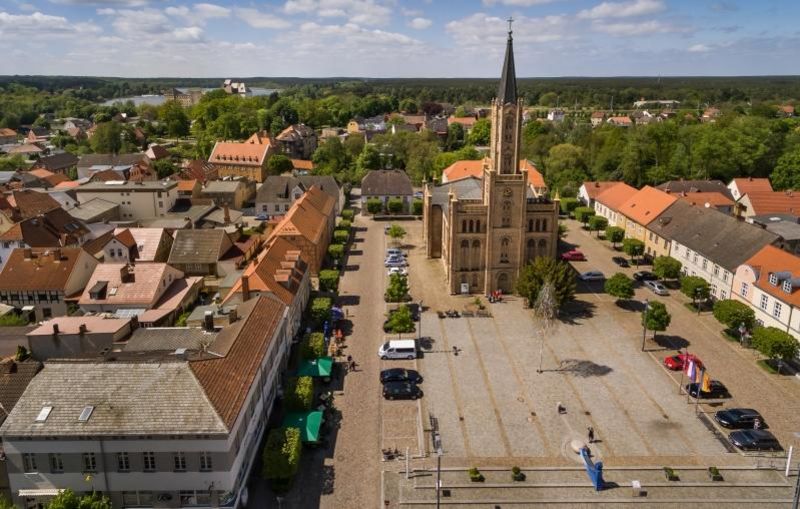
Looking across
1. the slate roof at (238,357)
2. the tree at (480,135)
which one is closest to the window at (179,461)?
the slate roof at (238,357)

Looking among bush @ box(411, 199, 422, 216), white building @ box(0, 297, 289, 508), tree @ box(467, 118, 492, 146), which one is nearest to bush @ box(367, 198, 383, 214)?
bush @ box(411, 199, 422, 216)

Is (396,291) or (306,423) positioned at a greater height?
(396,291)

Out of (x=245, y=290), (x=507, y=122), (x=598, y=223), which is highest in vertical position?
(x=507, y=122)

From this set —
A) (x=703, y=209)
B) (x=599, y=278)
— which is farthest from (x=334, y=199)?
(x=703, y=209)

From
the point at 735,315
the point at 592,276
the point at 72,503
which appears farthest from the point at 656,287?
the point at 72,503

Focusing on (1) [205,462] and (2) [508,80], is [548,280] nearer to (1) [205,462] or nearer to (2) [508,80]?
(2) [508,80]

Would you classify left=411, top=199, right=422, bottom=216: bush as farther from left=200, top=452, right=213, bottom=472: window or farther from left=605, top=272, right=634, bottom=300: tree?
left=200, top=452, right=213, bottom=472: window
